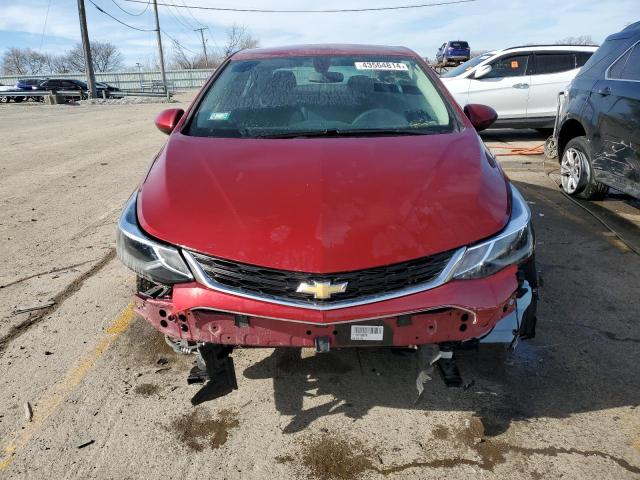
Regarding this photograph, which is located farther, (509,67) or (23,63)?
(23,63)

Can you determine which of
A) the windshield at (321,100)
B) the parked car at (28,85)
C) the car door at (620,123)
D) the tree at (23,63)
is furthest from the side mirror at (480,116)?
the tree at (23,63)

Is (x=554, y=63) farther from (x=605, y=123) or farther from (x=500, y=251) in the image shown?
(x=500, y=251)

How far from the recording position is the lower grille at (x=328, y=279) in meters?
2.05

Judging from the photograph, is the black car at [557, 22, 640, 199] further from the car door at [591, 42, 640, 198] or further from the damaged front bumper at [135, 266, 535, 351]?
the damaged front bumper at [135, 266, 535, 351]

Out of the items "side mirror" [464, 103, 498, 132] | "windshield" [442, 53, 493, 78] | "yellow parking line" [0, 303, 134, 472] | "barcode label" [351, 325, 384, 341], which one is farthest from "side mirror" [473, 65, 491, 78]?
"barcode label" [351, 325, 384, 341]

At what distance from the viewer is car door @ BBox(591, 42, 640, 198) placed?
15.1ft

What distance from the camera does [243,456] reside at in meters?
2.25

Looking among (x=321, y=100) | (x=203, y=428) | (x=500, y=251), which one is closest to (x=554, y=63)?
(x=321, y=100)

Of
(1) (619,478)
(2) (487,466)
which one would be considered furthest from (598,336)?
(2) (487,466)

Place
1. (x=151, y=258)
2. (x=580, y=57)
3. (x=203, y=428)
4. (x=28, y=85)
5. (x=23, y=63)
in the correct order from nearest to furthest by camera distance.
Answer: (x=151, y=258), (x=203, y=428), (x=580, y=57), (x=28, y=85), (x=23, y=63)

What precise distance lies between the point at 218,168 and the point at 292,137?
57cm

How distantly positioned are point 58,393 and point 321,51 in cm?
284

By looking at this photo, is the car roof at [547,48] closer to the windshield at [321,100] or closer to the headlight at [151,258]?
the windshield at [321,100]

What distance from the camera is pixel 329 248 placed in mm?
2057
